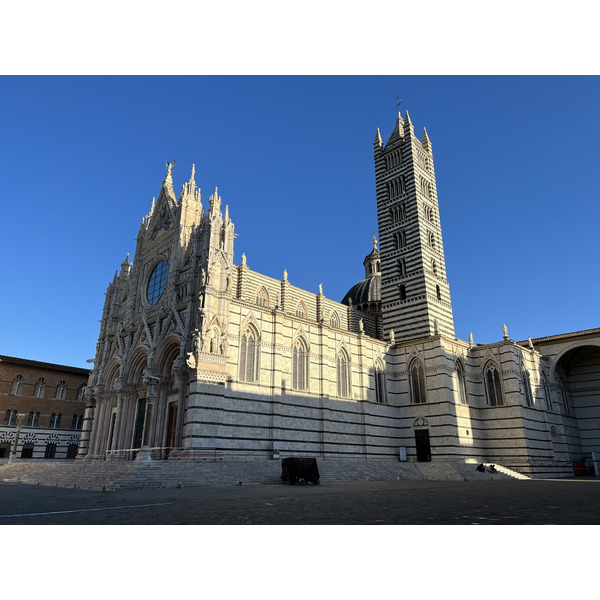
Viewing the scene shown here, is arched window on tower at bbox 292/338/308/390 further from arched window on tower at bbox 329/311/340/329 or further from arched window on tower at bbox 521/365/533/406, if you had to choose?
arched window on tower at bbox 521/365/533/406

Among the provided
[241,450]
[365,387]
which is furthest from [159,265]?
[365,387]

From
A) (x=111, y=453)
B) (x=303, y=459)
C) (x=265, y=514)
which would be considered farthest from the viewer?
A: (x=111, y=453)

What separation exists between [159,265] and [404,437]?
71.4ft

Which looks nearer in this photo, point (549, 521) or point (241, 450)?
point (549, 521)

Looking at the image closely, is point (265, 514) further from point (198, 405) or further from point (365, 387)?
point (365, 387)

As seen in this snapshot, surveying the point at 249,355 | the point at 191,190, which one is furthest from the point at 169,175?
the point at 249,355

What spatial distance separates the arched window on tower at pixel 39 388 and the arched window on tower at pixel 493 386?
3893 centimetres

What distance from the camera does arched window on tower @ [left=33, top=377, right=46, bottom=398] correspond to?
42469 millimetres

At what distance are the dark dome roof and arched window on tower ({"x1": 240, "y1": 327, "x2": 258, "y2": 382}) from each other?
24.4 m

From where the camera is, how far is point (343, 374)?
3250 cm

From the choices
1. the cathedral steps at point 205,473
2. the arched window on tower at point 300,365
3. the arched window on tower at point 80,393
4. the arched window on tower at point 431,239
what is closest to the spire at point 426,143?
the arched window on tower at point 431,239

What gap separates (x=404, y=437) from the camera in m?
33.4

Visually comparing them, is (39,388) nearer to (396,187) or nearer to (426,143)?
(396,187)

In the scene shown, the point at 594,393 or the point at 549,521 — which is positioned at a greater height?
the point at 594,393
